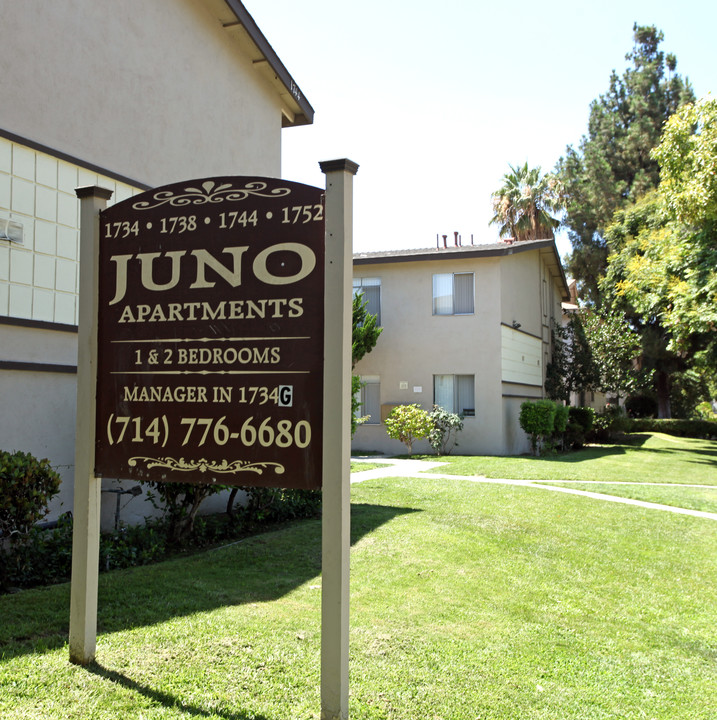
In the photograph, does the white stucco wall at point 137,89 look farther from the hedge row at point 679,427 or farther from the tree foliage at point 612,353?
the hedge row at point 679,427

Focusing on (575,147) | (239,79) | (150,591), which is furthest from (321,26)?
(575,147)

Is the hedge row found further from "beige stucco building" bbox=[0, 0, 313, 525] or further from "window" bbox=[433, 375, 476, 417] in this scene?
"beige stucco building" bbox=[0, 0, 313, 525]

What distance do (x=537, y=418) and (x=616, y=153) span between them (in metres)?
24.7

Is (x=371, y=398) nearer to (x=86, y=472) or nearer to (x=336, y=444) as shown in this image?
(x=86, y=472)

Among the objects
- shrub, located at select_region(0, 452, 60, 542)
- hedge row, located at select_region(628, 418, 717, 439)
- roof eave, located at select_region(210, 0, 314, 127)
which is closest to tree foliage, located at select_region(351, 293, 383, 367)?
roof eave, located at select_region(210, 0, 314, 127)

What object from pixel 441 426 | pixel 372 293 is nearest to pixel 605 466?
pixel 441 426

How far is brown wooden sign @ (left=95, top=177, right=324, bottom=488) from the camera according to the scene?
12.5 ft

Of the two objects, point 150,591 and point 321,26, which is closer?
point 150,591

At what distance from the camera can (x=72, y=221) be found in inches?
309

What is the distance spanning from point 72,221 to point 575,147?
39431mm

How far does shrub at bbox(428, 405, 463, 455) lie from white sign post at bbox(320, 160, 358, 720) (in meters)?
16.4

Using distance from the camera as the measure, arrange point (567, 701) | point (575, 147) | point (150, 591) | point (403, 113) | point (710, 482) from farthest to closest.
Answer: point (575, 147) < point (710, 482) < point (403, 113) < point (150, 591) < point (567, 701)

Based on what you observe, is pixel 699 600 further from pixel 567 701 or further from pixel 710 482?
pixel 710 482

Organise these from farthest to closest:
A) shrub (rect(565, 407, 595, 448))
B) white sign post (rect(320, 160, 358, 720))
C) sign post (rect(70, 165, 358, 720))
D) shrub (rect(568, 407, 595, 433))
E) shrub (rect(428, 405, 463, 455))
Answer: shrub (rect(568, 407, 595, 433)) → shrub (rect(565, 407, 595, 448)) → shrub (rect(428, 405, 463, 455)) → sign post (rect(70, 165, 358, 720)) → white sign post (rect(320, 160, 358, 720))
